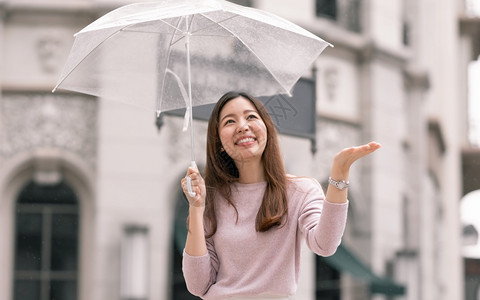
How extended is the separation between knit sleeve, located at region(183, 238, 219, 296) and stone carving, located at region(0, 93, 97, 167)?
929 centimetres

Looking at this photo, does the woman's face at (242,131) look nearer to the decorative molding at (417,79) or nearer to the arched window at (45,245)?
the arched window at (45,245)

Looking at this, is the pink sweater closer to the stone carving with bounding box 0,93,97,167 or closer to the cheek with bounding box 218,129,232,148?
the cheek with bounding box 218,129,232,148

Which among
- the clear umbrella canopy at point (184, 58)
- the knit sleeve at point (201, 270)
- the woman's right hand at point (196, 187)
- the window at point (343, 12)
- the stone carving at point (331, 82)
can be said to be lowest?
the knit sleeve at point (201, 270)

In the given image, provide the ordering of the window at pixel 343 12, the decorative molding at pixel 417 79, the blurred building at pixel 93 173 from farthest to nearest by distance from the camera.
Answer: the decorative molding at pixel 417 79 → the window at pixel 343 12 → the blurred building at pixel 93 173

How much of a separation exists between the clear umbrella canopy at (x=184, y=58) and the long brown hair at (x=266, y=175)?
50 cm

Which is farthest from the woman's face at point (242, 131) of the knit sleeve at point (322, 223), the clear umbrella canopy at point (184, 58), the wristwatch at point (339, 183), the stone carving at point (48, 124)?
the stone carving at point (48, 124)

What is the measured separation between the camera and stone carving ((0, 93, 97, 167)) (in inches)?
477

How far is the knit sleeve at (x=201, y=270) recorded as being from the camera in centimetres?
301

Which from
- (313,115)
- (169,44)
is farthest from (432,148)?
A: (169,44)

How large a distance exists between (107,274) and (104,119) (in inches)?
72.6

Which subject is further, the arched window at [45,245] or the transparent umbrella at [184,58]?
the arched window at [45,245]

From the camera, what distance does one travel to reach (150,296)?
12000 millimetres

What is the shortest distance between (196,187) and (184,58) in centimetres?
114

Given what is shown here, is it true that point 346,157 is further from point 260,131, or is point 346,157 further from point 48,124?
point 48,124
